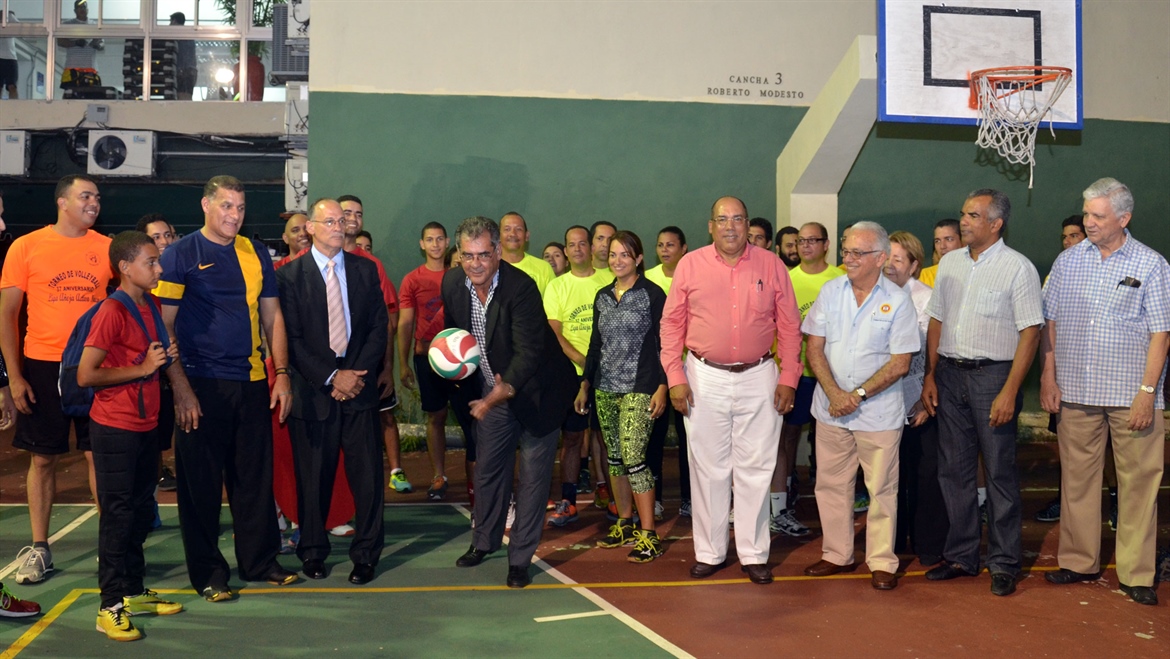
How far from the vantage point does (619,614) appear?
4980 mm

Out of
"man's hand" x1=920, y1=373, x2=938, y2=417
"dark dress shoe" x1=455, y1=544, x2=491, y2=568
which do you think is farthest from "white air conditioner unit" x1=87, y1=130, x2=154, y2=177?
"man's hand" x1=920, y1=373, x2=938, y2=417

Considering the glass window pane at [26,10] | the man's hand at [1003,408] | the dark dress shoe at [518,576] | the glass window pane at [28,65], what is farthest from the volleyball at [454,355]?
the glass window pane at [26,10]

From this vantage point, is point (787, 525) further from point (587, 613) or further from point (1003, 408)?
point (587, 613)

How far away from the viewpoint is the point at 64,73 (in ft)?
54.1

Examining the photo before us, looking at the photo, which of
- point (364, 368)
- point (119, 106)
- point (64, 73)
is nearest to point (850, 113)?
point (364, 368)

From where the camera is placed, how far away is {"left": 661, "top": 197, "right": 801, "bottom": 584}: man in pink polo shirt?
555cm

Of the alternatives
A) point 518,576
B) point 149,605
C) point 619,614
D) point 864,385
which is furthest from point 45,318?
point 864,385

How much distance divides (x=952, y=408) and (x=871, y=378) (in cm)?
54

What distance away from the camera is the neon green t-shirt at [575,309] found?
7.22 meters

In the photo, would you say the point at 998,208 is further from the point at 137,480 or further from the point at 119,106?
the point at 119,106

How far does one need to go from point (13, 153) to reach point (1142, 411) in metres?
16.2

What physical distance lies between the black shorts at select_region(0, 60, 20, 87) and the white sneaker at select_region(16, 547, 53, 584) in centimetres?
1361

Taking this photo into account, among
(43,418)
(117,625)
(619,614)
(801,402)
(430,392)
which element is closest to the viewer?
(117,625)

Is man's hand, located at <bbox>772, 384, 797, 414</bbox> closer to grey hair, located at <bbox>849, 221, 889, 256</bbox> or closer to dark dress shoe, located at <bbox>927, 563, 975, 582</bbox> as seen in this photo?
grey hair, located at <bbox>849, 221, 889, 256</bbox>
